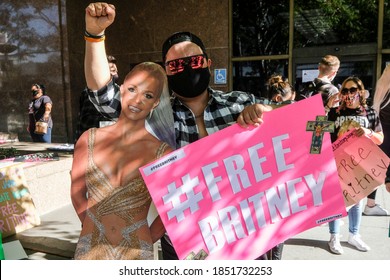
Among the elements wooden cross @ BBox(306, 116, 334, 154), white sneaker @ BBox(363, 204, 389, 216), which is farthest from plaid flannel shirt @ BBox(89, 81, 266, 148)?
white sneaker @ BBox(363, 204, 389, 216)

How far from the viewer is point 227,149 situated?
178 cm

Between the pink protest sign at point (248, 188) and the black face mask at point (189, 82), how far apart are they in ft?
0.80

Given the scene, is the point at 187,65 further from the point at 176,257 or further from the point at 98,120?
the point at 176,257

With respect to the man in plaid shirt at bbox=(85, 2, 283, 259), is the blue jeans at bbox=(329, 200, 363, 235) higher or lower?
lower

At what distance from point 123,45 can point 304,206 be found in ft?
24.7

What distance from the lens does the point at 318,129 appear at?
180 centimetres

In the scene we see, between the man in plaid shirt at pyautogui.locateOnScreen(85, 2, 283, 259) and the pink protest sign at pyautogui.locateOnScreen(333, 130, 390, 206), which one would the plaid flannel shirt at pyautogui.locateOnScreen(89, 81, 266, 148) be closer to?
the man in plaid shirt at pyautogui.locateOnScreen(85, 2, 283, 259)

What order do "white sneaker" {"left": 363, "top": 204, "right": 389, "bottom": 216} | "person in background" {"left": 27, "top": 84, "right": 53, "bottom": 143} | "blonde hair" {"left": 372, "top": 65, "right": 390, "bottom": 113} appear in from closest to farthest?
"blonde hair" {"left": 372, "top": 65, "right": 390, "bottom": 113} → "white sneaker" {"left": 363, "top": 204, "right": 389, "bottom": 216} → "person in background" {"left": 27, "top": 84, "right": 53, "bottom": 143}

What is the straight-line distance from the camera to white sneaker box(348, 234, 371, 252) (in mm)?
3375

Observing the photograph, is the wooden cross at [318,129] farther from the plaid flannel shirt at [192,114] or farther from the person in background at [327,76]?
the person in background at [327,76]

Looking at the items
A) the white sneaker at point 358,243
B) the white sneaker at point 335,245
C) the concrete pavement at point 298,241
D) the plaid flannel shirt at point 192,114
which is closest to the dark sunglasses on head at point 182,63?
the plaid flannel shirt at point 192,114

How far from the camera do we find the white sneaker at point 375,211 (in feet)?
13.9

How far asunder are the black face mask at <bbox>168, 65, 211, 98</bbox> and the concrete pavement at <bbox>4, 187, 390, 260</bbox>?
2.22 m

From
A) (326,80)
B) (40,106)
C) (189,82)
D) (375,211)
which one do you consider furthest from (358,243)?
(40,106)
